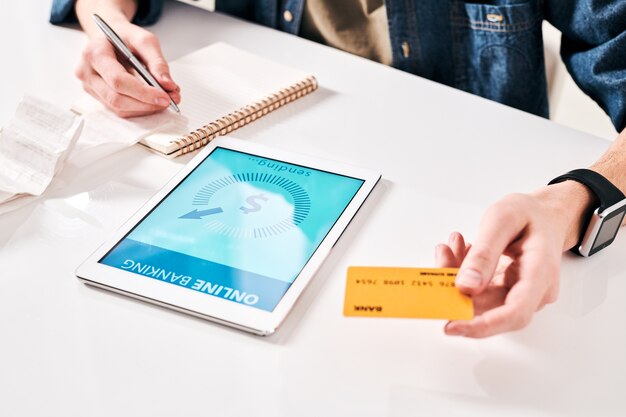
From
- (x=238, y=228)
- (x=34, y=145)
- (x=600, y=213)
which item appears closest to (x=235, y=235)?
(x=238, y=228)

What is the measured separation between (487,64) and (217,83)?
0.49m

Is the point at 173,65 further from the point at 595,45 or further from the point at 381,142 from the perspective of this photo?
the point at 595,45

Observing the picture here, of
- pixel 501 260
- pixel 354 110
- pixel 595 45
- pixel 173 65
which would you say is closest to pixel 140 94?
pixel 173 65

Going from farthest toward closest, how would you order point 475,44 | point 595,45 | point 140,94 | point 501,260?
point 475,44 < point 595,45 < point 140,94 < point 501,260

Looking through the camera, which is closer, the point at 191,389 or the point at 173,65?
the point at 191,389

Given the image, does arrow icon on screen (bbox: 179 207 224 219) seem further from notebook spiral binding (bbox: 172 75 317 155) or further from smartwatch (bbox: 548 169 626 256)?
smartwatch (bbox: 548 169 626 256)

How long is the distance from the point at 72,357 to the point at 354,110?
1.84 ft

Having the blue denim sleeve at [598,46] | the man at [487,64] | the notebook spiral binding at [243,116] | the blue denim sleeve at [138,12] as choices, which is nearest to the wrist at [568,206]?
the man at [487,64]

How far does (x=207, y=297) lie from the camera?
70 cm

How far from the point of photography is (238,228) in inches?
31.1

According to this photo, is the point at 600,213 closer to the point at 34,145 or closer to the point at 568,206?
the point at 568,206

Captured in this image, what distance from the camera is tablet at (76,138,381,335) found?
2.31 feet

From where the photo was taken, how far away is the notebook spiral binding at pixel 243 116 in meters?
0.94

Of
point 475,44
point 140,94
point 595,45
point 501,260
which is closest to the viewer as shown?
point 501,260
